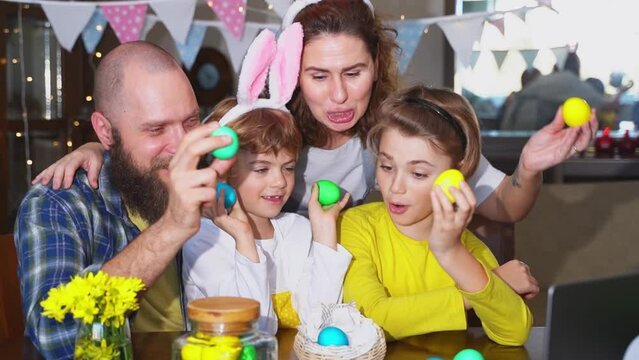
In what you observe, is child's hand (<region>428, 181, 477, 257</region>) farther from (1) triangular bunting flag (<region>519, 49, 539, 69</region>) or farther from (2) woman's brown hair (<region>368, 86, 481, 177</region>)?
(1) triangular bunting flag (<region>519, 49, 539, 69</region>)

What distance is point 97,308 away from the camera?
1.47m

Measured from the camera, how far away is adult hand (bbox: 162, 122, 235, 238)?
1.69 meters

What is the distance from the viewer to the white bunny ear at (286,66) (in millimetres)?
2307

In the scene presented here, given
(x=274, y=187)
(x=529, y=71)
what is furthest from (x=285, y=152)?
(x=529, y=71)

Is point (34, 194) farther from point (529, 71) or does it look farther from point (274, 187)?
point (529, 71)

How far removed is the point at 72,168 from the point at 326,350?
32.0 inches

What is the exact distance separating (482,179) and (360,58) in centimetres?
49

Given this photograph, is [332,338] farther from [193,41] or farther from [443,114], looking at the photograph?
[193,41]

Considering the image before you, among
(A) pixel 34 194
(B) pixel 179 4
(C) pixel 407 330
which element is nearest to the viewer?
(C) pixel 407 330

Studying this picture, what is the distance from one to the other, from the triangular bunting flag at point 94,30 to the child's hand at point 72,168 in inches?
110

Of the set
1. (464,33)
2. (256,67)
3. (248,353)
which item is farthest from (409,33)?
(248,353)

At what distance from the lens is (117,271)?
6.21 ft

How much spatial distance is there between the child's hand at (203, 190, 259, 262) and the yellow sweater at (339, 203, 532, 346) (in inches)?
9.0

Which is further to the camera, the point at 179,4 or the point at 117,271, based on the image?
the point at 179,4
